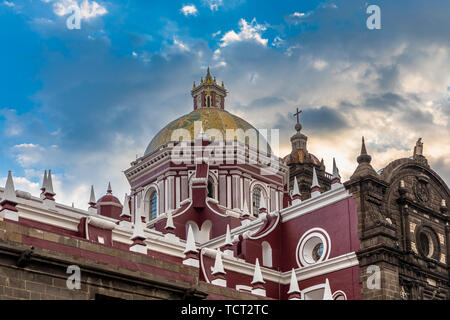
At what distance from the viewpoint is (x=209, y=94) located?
52219 mm

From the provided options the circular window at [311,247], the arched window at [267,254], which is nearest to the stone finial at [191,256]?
the circular window at [311,247]

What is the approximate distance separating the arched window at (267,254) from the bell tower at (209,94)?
15865 mm

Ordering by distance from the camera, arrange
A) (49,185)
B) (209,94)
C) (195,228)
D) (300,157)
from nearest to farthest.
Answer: (49,185)
(195,228)
(209,94)
(300,157)

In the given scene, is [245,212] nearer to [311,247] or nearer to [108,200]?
[311,247]

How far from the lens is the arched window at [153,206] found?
4591cm

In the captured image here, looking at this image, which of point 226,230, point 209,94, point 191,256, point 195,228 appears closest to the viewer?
point 191,256

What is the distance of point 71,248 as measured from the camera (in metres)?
20.2

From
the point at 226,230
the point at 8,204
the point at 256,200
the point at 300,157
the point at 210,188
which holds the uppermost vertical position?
the point at 300,157

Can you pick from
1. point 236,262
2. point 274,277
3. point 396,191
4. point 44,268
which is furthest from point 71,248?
point 396,191

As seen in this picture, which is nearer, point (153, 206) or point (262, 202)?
point (262, 202)

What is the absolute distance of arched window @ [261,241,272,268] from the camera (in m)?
Result: 37.9

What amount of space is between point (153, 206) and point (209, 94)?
31.9 feet

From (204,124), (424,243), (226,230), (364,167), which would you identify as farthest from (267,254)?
(204,124)
